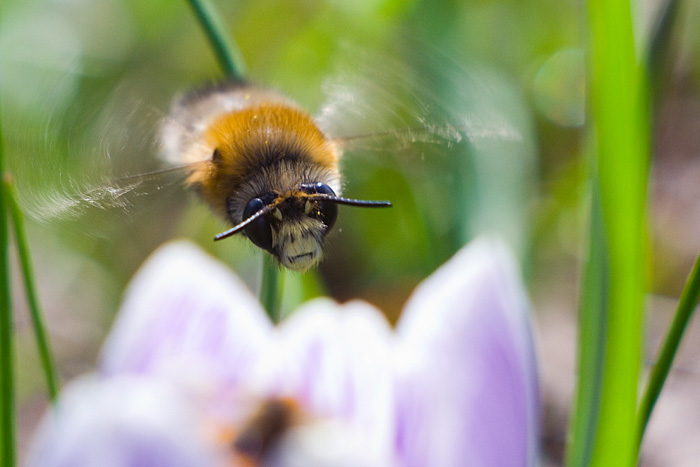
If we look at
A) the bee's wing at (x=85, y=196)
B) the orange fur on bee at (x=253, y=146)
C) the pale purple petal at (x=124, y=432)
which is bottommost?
the pale purple petal at (x=124, y=432)

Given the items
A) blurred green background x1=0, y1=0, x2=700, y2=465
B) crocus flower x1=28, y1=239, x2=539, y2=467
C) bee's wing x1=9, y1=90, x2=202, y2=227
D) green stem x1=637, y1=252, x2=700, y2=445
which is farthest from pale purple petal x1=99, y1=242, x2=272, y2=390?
green stem x1=637, y1=252, x2=700, y2=445

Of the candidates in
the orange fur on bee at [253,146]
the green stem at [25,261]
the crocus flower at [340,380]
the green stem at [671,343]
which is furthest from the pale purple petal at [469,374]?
the green stem at [25,261]

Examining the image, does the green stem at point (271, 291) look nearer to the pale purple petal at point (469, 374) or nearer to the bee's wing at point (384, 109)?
the bee's wing at point (384, 109)

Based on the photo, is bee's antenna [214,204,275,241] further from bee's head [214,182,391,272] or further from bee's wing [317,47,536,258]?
bee's wing [317,47,536,258]

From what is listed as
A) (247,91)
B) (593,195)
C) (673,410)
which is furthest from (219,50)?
(673,410)

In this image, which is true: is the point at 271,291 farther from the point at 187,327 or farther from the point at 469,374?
the point at 469,374

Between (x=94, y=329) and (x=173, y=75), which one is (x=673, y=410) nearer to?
(x=94, y=329)
